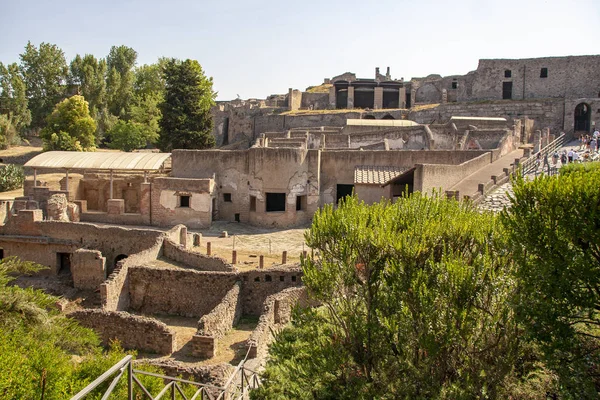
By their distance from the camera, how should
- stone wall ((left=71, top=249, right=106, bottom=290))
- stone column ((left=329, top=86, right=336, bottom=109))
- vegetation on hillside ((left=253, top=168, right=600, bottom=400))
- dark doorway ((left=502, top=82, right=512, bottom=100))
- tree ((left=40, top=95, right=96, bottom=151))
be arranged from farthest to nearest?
stone column ((left=329, top=86, right=336, bottom=109)), dark doorway ((left=502, top=82, right=512, bottom=100)), tree ((left=40, top=95, right=96, bottom=151)), stone wall ((left=71, top=249, right=106, bottom=290)), vegetation on hillside ((left=253, top=168, right=600, bottom=400))

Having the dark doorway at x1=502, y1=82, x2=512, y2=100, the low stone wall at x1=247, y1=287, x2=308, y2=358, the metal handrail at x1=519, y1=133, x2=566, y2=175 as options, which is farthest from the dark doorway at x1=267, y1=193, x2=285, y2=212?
the dark doorway at x1=502, y1=82, x2=512, y2=100

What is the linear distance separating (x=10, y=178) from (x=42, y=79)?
80.7 ft

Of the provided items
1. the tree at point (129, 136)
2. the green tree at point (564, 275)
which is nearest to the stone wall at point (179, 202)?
the green tree at point (564, 275)

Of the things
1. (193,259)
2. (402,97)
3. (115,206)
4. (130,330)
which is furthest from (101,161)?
(402,97)

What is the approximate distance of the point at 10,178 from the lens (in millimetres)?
36375

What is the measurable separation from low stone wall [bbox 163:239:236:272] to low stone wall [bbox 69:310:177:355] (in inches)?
144

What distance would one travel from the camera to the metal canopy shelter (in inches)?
1123

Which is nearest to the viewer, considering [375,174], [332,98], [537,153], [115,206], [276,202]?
[375,174]

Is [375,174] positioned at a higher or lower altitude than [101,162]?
lower

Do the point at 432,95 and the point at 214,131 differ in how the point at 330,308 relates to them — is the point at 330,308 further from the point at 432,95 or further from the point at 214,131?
the point at 432,95

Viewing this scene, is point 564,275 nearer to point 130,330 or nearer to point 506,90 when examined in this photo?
point 130,330

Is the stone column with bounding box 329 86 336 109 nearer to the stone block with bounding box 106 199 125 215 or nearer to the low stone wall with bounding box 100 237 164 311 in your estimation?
the stone block with bounding box 106 199 125 215

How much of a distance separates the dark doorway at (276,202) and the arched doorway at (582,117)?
23622 mm

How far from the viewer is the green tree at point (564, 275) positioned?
25.4 ft
